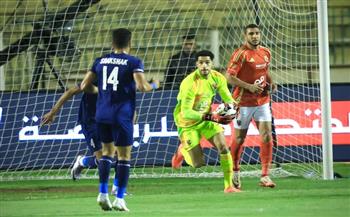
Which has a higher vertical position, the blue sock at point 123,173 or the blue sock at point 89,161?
the blue sock at point 89,161

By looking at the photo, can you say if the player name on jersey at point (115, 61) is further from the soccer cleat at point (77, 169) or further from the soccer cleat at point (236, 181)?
the soccer cleat at point (77, 169)

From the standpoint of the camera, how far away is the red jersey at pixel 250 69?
15352 millimetres

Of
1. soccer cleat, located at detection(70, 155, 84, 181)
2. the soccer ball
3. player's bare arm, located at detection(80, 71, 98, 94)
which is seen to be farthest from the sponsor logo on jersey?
player's bare arm, located at detection(80, 71, 98, 94)

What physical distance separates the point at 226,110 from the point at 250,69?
1.12m

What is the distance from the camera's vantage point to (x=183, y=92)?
15.1m

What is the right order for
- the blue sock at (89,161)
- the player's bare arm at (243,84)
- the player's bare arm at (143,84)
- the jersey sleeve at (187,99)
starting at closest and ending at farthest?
the player's bare arm at (143,84) < the jersey sleeve at (187,99) < the player's bare arm at (243,84) < the blue sock at (89,161)

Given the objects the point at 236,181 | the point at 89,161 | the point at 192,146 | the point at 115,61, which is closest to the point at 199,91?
the point at 192,146

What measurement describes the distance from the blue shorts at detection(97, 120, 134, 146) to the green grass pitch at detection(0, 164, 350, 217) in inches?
29.8

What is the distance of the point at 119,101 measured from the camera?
12.3 m

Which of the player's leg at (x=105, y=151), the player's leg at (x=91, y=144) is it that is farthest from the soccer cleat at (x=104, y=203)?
the player's leg at (x=91, y=144)

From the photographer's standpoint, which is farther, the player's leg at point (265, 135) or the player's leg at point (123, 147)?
the player's leg at point (265, 135)

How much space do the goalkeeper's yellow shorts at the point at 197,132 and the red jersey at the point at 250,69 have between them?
72 cm

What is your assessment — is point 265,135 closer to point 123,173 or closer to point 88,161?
point 88,161

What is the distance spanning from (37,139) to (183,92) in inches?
162
